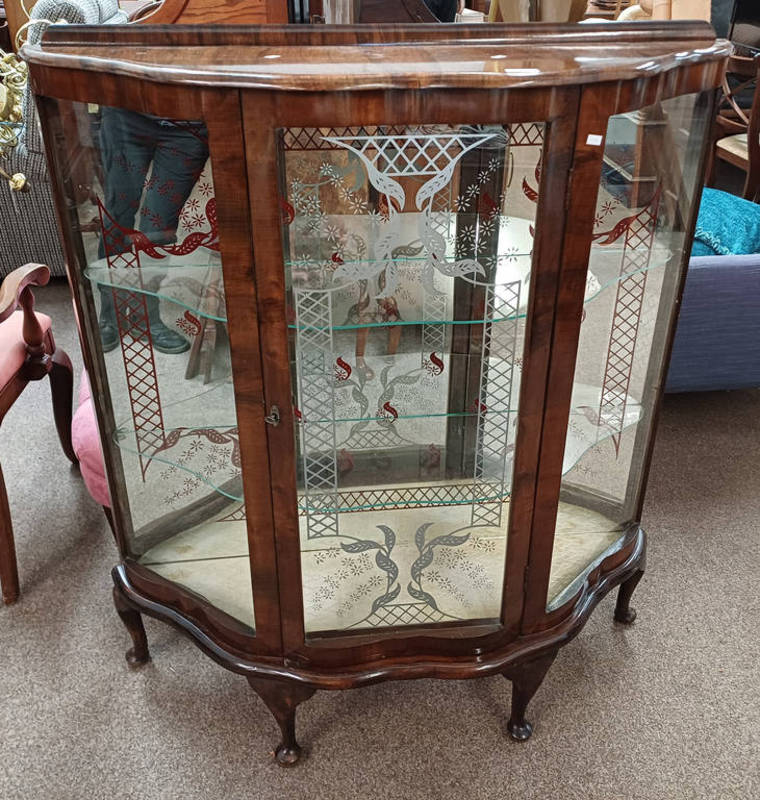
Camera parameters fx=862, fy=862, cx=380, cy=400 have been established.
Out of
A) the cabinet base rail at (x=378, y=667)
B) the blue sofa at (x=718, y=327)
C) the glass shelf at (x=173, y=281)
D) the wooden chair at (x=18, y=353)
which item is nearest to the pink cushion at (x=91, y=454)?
the wooden chair at (x=18, y=353)

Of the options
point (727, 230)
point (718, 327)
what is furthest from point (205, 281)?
point (727, 230)

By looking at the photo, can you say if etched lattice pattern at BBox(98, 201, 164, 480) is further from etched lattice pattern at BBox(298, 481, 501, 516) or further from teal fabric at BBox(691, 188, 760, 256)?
teal fabric at BBox(691, 188, 760, 256)

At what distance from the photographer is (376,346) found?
1151mm

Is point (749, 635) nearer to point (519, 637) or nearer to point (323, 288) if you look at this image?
point (519, 637)

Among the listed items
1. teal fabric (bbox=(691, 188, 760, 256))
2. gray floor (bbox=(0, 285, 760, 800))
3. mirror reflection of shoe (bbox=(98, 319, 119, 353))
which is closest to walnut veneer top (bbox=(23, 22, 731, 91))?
mirror reflection of shoe (bbox=(98, 319, 119, 353))

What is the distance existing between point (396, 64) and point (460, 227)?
0.67 feet

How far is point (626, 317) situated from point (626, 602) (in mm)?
611

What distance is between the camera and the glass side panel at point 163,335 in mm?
986

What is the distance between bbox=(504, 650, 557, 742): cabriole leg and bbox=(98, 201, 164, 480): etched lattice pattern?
0.65 metres

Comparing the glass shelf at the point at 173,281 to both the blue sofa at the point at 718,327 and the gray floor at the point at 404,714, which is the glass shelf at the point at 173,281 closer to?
the gray floor at the point at 404,714

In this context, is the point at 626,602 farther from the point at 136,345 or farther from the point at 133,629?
the point at 136,345

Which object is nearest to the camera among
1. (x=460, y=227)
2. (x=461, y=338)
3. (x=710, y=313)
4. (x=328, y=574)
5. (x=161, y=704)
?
(x=460, y=227)

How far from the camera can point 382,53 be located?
0.96m

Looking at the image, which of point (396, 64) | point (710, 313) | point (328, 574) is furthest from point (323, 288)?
point (710, 313)
